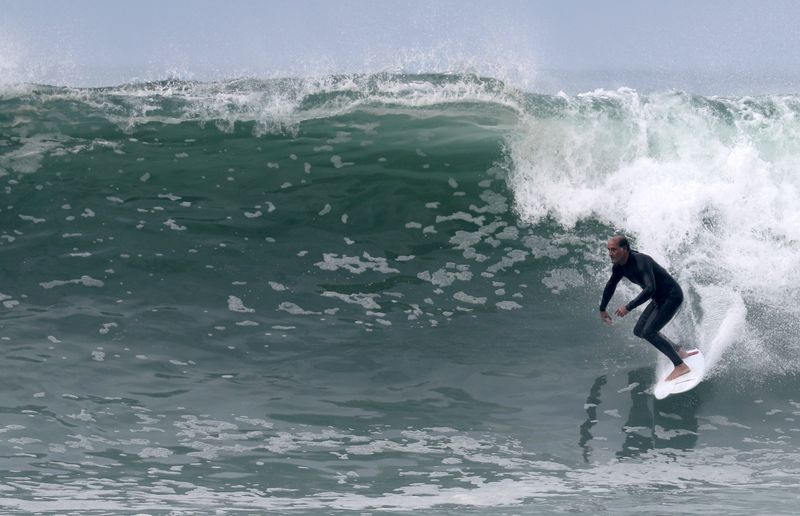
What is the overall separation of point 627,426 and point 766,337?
8.46 feet

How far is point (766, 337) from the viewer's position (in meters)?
10.1

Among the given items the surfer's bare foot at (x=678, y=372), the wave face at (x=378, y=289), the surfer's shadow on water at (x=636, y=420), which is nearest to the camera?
the wave face at (x=378, y=289)

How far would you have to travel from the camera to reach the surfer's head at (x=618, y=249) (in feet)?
28.7

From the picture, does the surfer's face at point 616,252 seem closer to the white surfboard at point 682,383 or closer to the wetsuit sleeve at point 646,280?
the wetsuit sleeve at point 646,280

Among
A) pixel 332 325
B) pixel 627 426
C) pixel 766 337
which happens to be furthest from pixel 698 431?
pixel 332 325

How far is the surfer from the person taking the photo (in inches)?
350

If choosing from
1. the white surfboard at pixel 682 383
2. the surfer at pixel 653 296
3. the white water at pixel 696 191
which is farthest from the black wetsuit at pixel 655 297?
the white water at pixel 696 191

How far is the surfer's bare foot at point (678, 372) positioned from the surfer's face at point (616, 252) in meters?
1.14

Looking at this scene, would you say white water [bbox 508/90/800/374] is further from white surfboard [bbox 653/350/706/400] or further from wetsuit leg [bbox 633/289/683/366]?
wetsuit leg [bbox 633/289/683/366]

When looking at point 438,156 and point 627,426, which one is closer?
A: point 627,426

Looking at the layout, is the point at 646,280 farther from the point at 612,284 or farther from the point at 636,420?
the point at 636,420

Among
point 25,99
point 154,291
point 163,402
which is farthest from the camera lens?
point 25,99

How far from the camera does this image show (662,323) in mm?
8977

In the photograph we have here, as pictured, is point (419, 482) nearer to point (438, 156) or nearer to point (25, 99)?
point (438, 156)
